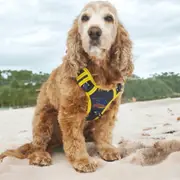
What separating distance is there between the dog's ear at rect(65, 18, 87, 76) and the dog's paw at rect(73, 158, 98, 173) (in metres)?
0.85

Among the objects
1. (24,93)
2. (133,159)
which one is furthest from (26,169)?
(24,93)

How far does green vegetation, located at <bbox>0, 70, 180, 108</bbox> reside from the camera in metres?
13.7

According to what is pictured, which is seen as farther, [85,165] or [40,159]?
[40,159]

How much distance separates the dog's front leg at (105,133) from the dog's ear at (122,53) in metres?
0.41

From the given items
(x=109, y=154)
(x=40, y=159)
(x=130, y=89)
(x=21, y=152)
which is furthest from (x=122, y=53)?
(x=130, y=89)

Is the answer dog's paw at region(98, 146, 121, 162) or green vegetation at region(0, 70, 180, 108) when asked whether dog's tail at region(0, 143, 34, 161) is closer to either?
dog's paw at region(98, 146, 121, 162)

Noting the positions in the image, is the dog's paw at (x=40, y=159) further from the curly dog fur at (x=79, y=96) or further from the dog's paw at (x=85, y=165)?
the dog's paw at (x=85, y=165)

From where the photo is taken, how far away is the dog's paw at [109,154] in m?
4.12

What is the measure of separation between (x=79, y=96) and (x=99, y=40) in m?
0.61

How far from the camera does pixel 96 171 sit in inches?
145

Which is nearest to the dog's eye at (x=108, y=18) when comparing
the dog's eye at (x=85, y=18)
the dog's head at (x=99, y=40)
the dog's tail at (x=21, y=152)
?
the dog's head at (x=99, y=40)

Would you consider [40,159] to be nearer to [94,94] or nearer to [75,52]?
[94,94]

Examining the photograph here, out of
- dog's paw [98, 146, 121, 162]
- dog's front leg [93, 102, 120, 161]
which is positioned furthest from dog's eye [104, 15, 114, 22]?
dog's paw [98, 146, 121, 162]

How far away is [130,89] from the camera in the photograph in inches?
542
